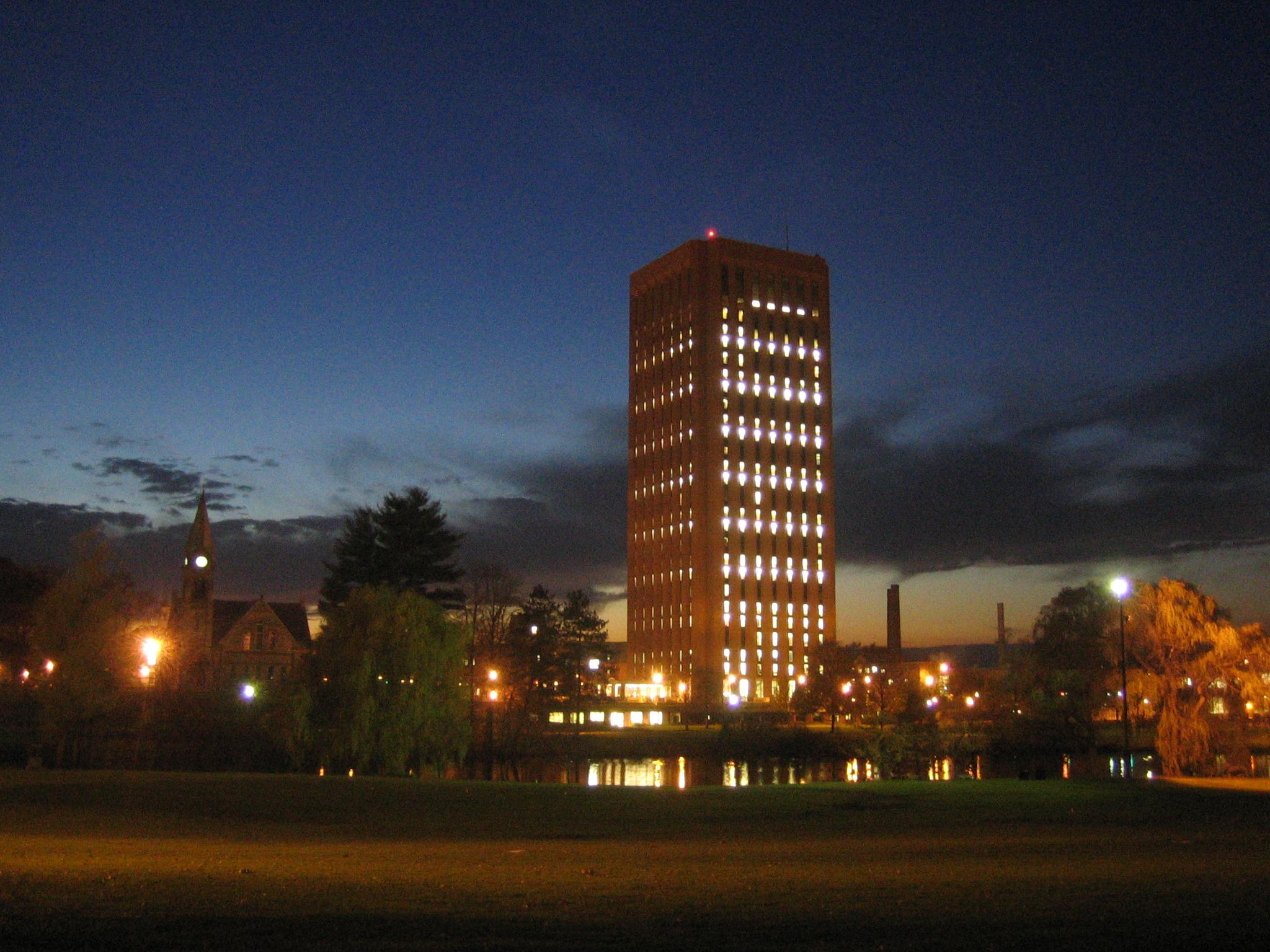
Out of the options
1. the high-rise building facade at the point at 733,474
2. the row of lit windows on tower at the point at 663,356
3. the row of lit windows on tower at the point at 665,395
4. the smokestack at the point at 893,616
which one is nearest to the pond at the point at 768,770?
the high-rise building facade at the point at 733,474

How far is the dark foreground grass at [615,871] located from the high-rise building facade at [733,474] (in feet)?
422

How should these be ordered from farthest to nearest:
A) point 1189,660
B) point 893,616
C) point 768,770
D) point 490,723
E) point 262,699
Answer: point 893,616, point 768,770, point 490,723, point 262,699, point 1189,660

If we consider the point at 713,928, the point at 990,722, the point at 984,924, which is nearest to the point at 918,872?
the point at 984,924

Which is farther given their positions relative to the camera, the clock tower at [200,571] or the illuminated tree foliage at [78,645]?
the clock tower at [200,571]

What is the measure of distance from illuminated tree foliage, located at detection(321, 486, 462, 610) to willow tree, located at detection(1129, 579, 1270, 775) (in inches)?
1885

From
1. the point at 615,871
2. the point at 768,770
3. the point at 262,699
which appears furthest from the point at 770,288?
the point at 615,871

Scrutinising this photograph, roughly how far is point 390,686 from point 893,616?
5400 inches

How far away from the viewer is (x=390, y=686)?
48.7 m

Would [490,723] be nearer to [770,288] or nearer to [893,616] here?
[770,288]

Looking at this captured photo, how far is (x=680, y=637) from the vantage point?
163375 mm

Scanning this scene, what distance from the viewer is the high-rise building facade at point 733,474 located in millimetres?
161375

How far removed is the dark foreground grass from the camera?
11.7 metres

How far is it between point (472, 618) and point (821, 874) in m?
61.5

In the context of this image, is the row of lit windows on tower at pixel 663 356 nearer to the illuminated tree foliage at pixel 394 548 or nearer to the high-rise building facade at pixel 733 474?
the high-rise building facade at pixel 733 474
